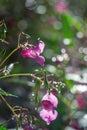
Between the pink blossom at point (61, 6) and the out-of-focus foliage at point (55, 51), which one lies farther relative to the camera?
the pink blossom at point (61, 6)

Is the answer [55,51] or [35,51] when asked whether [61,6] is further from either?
[35,51]

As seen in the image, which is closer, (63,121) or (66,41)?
(63,121)

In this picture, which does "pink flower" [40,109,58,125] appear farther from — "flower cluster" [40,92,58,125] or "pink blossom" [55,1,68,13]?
"pink blossom" [55,1,68,13]

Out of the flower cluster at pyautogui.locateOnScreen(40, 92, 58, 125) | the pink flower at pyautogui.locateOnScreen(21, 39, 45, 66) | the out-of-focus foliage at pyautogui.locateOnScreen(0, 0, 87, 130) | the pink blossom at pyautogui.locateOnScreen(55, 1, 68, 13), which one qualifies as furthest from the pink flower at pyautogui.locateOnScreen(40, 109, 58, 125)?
the pink blossom at pyautogui.locateOnScreen(55, 1, 68, 13)

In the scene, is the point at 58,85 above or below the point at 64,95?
above

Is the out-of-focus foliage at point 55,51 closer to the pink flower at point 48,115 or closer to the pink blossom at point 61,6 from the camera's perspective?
the pink blossom at point 61,6

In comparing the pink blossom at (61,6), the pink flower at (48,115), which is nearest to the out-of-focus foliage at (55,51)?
the pink blossom at (61,6)

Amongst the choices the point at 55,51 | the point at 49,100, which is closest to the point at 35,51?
the point at 49,100

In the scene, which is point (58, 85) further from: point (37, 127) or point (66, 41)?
point (66, 41)

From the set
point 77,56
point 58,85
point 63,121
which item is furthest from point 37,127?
point 77,56
